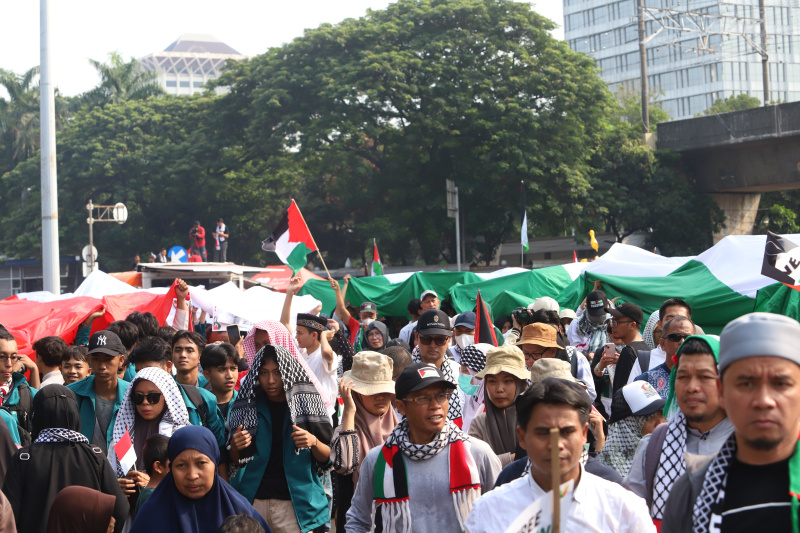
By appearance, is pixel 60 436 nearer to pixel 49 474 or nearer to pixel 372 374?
pixel 49 474

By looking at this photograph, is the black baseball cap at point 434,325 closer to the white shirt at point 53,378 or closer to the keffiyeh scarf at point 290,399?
the keffiyeh scarf at point 290,399

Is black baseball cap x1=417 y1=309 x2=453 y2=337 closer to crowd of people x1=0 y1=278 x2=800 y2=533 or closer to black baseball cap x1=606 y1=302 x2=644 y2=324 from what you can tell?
crowd of people x1=0 y1=278 x2=800 y2=533

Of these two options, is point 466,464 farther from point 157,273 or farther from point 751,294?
point 157,273

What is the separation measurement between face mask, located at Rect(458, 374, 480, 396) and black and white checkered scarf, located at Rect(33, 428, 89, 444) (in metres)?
2.31

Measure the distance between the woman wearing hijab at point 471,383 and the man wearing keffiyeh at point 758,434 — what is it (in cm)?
281

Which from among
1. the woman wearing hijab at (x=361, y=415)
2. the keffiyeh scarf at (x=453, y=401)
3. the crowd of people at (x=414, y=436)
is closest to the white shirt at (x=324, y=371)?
the crowd of people at (x=414, y=436)

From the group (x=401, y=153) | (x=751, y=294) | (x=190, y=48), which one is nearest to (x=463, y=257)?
(x=401, y=153)

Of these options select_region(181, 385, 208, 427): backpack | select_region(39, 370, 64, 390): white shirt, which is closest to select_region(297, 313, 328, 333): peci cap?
select_region(181, 385, 208, 427): backpack

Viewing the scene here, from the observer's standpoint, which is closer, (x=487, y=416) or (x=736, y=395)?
(x=736, y=395)

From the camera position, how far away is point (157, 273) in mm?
19656

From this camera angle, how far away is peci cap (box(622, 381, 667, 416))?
169 inches

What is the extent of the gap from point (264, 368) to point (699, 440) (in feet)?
7.20

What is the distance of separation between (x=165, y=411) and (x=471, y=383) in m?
1.91

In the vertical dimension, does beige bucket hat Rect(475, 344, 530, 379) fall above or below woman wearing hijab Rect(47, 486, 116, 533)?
above
